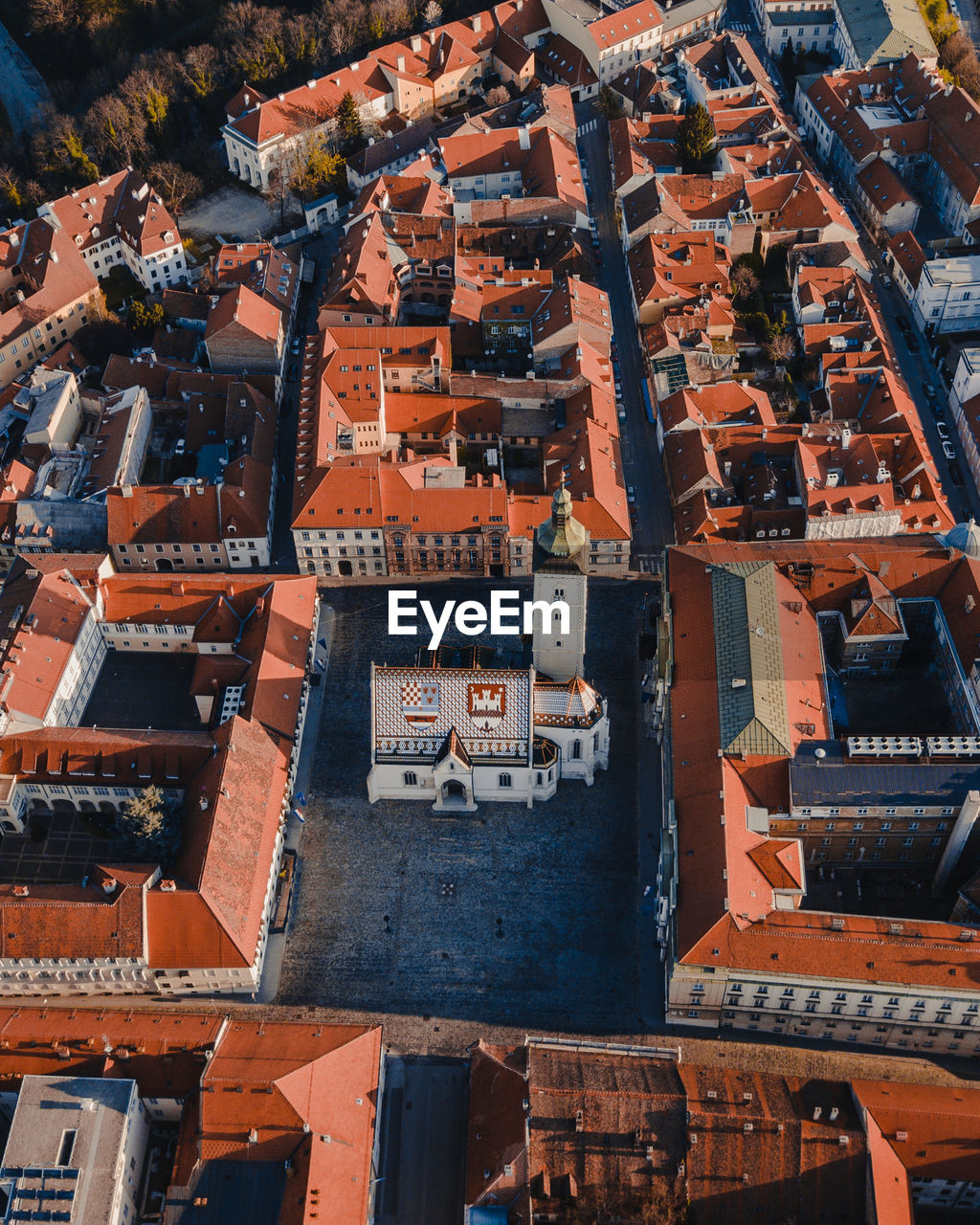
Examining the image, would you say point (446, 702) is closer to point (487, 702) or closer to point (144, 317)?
point (487, 702)

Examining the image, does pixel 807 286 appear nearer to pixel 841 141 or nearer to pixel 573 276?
pixel 573 276

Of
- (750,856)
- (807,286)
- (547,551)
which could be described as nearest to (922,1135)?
(750,856)

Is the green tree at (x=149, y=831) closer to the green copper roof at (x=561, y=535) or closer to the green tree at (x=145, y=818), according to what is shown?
the green tree at (x=145, y=818)

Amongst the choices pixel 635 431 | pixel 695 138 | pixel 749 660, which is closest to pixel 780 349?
pixel 635 431

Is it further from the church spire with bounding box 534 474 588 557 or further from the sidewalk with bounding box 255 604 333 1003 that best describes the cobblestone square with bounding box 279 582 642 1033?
the church spire with bounding box 534 474 588 557

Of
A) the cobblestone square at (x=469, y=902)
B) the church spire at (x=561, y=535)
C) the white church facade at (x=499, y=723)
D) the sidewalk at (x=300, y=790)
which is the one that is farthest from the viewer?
the white church facade at (x=499, y=723)

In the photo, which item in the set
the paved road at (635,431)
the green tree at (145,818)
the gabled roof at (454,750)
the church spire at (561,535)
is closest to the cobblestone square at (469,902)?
the gabled roof at (454,750)

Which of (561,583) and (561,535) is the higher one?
(561,535)
